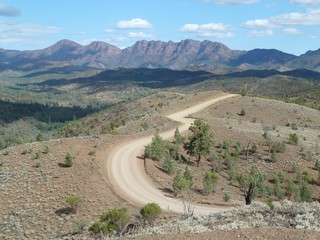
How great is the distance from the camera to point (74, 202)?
100 ft

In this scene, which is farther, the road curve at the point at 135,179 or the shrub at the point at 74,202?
the road curve at the point at 135,179

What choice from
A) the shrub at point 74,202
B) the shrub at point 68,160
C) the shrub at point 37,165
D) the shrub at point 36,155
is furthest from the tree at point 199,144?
the shrub at point 74,202

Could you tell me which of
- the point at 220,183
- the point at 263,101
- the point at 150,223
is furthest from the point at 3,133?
the point at 150,223

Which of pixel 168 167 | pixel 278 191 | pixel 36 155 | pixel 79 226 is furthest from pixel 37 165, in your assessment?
pixel 278 191

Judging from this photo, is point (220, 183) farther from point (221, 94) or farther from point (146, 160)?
point (221, 94)

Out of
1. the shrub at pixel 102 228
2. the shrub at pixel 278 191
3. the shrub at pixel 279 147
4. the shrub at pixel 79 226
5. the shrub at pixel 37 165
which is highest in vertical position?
the shrub at pixel 102 228

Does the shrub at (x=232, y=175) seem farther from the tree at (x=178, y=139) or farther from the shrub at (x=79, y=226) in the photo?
the shrub at (x=79, y=226)

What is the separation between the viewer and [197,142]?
155ft

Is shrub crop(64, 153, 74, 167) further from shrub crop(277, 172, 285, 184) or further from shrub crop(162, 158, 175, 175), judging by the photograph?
shrub crop(277, 172, 285, 184)

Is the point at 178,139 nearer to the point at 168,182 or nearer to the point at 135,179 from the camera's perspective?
the point at 168,182

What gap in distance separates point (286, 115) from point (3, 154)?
5327cm

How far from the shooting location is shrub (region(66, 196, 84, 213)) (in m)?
30.6

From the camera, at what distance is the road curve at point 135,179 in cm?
3222

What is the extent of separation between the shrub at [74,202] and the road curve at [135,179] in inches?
149
